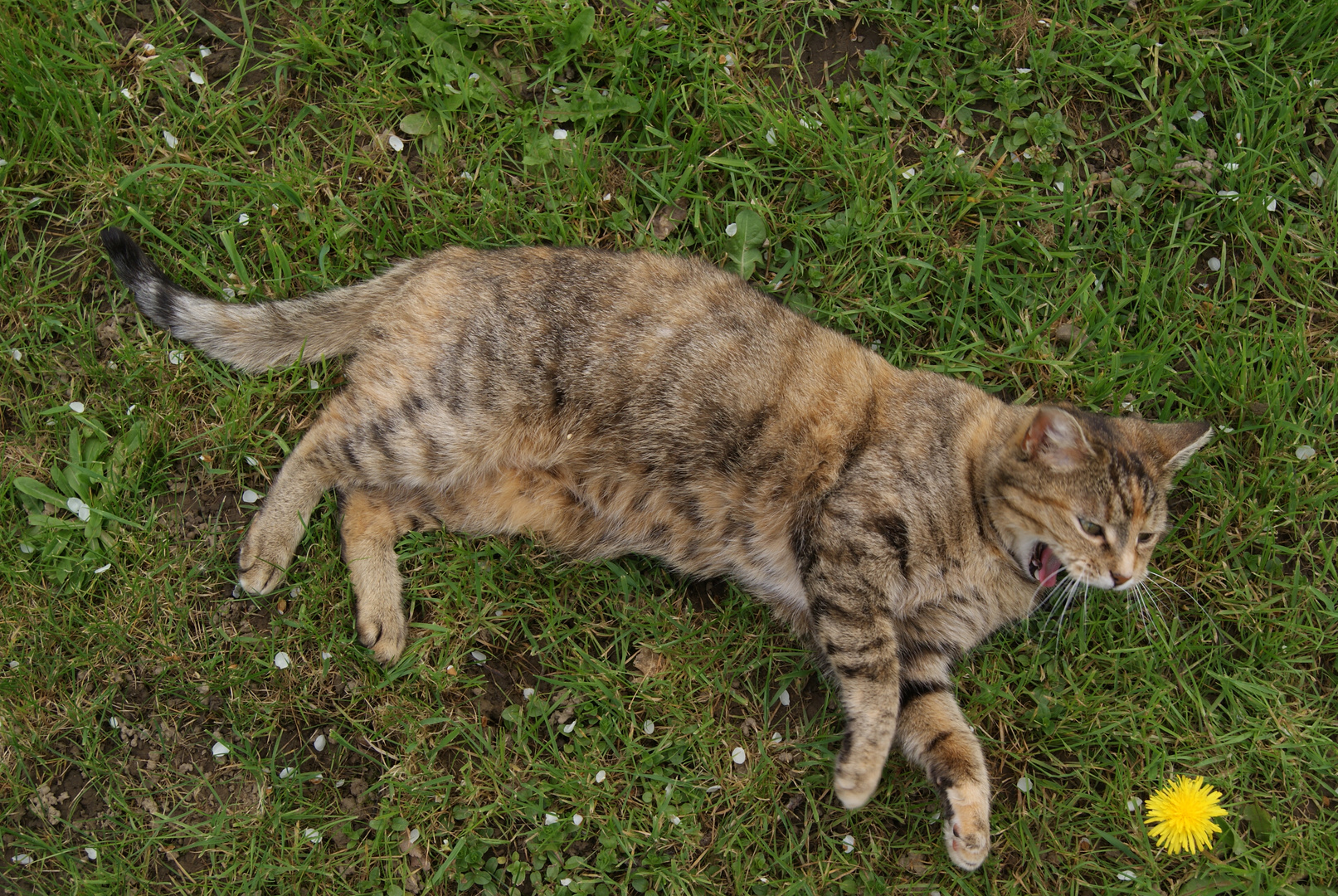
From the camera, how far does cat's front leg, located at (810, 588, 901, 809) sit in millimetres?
3400

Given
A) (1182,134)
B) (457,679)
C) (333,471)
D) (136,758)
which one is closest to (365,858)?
(457,679)

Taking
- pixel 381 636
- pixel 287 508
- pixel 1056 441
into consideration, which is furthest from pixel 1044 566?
pixel 287 508

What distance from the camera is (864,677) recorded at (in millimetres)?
3410

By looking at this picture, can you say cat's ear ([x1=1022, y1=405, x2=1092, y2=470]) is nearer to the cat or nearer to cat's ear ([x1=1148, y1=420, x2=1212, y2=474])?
the cat

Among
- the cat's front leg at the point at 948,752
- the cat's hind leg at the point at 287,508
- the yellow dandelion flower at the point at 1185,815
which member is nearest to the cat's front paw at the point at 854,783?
the cat's front leg at the point at 948,752

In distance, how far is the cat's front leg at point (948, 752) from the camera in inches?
135

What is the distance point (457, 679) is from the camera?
388cm

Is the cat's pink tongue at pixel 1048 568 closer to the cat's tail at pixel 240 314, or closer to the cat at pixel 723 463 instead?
the cat at pixel 723 463

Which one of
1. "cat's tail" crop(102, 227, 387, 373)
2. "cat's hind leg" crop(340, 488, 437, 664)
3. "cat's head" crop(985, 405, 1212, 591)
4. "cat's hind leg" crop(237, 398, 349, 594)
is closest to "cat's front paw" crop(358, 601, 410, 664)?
"cat's hind leg" crop(340, 488, 437, 664)

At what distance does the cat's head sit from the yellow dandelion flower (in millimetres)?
889

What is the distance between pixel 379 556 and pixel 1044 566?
2.75m

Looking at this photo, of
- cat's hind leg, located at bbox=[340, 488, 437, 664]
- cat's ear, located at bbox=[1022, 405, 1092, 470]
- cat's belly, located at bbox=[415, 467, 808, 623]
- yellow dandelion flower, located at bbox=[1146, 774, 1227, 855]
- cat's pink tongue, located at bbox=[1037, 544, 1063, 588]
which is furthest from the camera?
cat's hind leg, located at bbox=[340, 488, 437, 664]

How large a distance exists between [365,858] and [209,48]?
376 cm

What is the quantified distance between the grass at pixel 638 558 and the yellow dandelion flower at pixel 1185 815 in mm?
160
